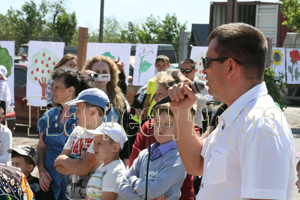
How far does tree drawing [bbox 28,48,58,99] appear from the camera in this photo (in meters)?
8.43

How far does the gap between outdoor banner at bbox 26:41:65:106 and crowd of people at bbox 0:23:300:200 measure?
3226mm

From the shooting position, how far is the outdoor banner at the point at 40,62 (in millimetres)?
8430

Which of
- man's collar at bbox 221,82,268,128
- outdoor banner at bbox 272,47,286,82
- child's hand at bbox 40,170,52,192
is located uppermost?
outdoor banner at bbox 272,47,286,82

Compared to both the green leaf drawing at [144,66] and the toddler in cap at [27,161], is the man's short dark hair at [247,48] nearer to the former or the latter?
the toddler in cap at [27,161]

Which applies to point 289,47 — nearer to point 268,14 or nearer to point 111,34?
point 268,14

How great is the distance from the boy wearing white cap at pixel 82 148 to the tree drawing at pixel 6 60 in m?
6.04

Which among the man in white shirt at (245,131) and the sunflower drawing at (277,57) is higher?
the sunflower drawing at (277,57)

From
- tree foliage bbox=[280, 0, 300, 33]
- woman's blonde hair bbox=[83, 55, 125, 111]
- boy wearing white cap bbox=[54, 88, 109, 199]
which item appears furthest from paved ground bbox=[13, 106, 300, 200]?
tree foliage bbox=[280, 0, 300, 33]

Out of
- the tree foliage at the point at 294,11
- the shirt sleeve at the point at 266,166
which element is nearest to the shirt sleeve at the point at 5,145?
the shirt sleeve at the point at 266,166

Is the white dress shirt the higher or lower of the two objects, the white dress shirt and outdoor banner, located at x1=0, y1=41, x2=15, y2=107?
the lower

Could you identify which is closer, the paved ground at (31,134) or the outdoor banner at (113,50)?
the outdoor banner at (113,50)

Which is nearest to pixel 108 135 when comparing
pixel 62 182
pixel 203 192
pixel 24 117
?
pixel 62 182

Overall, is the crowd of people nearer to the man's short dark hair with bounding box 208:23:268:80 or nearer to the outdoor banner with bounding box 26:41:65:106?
the man's short dark hair with bounding box 208:23:268:80

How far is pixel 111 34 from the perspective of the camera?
33625 mm
